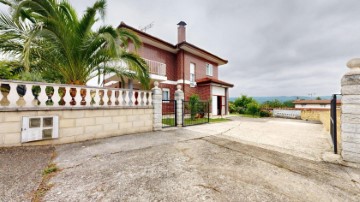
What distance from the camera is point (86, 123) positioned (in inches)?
175

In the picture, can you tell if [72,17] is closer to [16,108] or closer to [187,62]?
[16,108]

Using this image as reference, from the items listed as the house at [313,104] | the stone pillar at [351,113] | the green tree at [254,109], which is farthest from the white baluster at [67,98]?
the house at [313,104]

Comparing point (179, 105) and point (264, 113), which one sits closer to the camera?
point (179, 105)

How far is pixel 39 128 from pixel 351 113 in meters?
8.04

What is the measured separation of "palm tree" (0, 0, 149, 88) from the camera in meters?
3.77

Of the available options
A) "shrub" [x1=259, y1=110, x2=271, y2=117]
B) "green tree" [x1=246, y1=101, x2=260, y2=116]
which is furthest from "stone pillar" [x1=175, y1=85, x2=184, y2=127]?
"shrub" [x1=259, y1=110, x2=271, y2=117]

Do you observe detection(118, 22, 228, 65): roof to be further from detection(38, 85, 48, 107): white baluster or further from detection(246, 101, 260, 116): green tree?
detection(246, 101, 260, 116): green tree

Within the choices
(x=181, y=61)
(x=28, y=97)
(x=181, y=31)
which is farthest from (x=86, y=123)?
(x=181, y=31)

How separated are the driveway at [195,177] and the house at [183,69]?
26.2ft

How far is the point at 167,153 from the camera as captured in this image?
336cm

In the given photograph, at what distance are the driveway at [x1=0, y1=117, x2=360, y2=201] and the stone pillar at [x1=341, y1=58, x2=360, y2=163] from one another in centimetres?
50

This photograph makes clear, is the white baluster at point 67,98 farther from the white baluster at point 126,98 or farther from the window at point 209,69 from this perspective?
the window at point 209,69

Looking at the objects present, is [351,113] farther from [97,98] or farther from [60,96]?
[60,96]

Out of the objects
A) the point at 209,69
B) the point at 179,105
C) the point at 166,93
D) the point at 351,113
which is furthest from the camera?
the point at 209,69
